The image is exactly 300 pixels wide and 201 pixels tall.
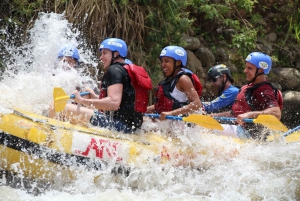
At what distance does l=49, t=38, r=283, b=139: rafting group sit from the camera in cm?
531

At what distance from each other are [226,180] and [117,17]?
3.89 m

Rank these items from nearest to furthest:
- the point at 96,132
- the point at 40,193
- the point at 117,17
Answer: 1. the point at 40,193
2. the point at 96,132
3. the point at 117,17

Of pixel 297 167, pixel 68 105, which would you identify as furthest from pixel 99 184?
pixel 297 167

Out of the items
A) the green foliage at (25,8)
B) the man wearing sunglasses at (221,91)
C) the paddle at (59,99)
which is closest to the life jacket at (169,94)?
the man wearing sunglasses at (221,91)

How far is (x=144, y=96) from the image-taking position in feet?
18.2

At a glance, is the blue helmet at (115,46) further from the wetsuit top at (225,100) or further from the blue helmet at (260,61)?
the wetsuit top at (225,100)

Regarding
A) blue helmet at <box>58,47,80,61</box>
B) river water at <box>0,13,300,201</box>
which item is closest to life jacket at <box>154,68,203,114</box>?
river water at <box>0,13,300,201</box>

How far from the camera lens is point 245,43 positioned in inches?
384

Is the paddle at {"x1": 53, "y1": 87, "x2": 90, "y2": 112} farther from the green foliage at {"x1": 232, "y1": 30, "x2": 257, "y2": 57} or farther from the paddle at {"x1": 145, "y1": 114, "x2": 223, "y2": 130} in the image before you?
the green foliage at {"x1": 232, "y1": 30, "x2": 257, "y2": 57}

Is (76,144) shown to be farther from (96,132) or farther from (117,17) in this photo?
(117,17)

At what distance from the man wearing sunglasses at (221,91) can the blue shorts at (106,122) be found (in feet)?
6.83

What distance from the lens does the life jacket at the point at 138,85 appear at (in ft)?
17.7

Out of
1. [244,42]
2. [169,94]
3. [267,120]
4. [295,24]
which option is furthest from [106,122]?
[295,24]

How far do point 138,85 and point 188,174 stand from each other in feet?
3.52
